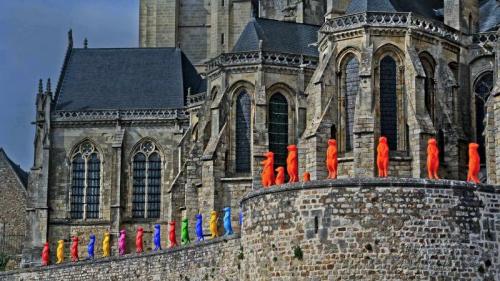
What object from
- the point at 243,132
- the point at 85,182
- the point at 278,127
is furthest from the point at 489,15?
the point at 85,182

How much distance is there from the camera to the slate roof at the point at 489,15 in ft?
164

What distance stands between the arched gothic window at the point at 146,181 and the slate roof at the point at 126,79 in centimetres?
238

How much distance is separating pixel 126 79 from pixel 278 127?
13.7 metres

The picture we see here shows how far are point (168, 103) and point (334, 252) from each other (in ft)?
108

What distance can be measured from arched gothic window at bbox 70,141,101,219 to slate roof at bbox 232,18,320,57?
11325 millimetres

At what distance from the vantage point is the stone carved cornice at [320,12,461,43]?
46781 millimetres

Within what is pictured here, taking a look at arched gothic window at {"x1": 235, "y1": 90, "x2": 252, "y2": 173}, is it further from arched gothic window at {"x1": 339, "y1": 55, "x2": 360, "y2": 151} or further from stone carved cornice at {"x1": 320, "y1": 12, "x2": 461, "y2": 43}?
stone carved cornice at {"x1": 320, "y1": 12, "x2": 461, "y2": 43}

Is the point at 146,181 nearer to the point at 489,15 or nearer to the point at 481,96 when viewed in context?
the point at 481,96

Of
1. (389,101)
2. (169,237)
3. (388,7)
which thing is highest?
(388,7)

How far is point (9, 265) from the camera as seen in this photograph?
66938 mm

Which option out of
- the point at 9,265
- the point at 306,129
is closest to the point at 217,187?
the point at 306,129

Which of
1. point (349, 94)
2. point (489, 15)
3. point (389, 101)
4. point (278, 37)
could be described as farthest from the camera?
point (278, 37)

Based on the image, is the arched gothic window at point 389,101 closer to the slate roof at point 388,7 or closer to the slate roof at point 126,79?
the slate roof at point 388,7

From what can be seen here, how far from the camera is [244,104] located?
174 feet
